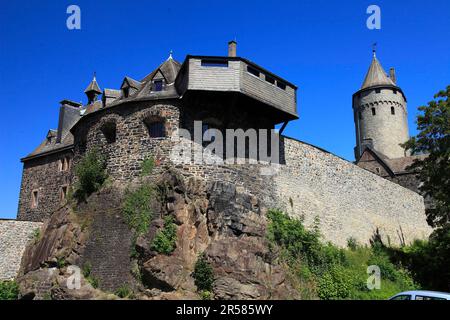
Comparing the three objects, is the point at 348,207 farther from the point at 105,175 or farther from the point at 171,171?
the point at 105,175

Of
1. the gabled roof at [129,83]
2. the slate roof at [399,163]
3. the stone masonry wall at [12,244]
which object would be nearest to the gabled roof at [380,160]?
the slate roof at [399,163]

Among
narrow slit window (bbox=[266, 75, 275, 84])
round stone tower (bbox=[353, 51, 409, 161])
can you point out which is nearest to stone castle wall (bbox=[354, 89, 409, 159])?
round stone tower (bbox=[353, 51, 409, 161])

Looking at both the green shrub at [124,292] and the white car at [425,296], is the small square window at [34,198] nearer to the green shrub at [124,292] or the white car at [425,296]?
the green shrub at [124,292]

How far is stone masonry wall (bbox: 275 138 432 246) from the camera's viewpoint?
22641 millimetres

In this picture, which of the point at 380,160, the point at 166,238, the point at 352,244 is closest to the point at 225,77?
the point at 166,238

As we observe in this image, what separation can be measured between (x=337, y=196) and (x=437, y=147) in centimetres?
568

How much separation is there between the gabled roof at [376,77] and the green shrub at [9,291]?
42461 millimetres

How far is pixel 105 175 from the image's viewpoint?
1998 centimetres

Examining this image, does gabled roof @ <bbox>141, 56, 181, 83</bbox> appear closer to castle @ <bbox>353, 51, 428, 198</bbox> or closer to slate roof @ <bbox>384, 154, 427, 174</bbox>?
slate roof @ <bbox>384, 154, 427, 174</bbox>

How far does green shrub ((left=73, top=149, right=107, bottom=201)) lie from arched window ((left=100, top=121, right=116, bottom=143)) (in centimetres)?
85

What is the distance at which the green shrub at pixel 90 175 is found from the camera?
19.9m

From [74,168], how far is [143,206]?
6403 millimetres
